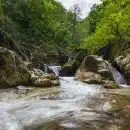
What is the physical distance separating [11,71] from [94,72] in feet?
21.5

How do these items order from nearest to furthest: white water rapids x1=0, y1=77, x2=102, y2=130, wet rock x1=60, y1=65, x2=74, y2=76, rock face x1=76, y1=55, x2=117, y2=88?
1. white water rapids x1=0, y1=77, x2=102, y2=130
2. rock face x1=76, y1=55, x2=117, y2=88
3. wet rock x1=60, y1=65, x2=74, y2=76

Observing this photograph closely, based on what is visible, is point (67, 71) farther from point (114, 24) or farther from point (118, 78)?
point (118, 78)

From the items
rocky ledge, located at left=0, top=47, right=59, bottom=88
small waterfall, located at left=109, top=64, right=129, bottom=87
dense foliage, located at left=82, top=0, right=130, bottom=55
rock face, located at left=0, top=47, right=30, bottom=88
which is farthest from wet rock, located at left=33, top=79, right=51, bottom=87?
dense foliage, located at left=82, top=0, right=130, bottom=55

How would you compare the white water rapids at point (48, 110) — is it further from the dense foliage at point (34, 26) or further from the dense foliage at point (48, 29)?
the dense foliage at point (34, 26)

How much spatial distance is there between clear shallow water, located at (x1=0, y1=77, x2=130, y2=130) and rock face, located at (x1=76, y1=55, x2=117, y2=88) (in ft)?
18.7

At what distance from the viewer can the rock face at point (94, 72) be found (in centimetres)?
1908

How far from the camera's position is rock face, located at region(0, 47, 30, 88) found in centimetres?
1588

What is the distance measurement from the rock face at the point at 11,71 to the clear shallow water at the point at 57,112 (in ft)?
8.49

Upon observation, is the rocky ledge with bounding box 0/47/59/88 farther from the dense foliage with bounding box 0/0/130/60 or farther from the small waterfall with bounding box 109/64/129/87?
the dense foliage with bounding box 0/0/130/60

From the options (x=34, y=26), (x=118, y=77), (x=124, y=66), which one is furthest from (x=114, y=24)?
(x=34, y=26)

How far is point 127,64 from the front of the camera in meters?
21.6

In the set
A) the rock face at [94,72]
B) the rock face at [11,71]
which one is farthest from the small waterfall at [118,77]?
the rock face at [11,71]

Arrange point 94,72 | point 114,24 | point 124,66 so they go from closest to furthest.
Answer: point 94,72 < point 124,66 < point 114,24

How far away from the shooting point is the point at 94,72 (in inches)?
824
